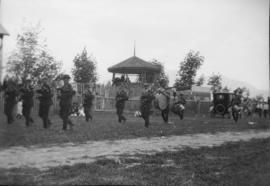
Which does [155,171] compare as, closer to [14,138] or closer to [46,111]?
[14,138]

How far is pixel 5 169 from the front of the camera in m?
6.16

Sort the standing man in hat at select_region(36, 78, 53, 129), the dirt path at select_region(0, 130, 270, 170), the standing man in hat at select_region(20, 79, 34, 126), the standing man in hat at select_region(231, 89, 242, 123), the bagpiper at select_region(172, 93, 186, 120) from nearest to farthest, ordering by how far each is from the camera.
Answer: the dirt path at select_region(0, 130, 270, 170), the standing man in hat at select_region(36, 78, 53, 129), the standing man in hat at select_region(20, 79, 34, 126), the standing man in hat at select_region(231, 89, 242, 123), the bagpiper at select_region(172, 93, 186, 120)

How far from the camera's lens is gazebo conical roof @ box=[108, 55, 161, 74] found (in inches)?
1280

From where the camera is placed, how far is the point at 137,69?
33156 millimetres

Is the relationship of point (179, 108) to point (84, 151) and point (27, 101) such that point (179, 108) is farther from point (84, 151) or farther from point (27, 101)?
point (84, 151)

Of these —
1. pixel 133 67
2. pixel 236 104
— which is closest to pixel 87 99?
pixel 236 104

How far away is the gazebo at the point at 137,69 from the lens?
107 ft

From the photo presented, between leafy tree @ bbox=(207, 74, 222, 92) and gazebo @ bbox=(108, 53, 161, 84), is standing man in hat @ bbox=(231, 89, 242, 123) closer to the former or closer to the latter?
gazebo @ bbox=(108, 53, 161, 84)

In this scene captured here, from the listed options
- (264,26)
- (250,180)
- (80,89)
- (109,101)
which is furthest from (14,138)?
(109,101)

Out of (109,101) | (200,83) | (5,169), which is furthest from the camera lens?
(200,83)

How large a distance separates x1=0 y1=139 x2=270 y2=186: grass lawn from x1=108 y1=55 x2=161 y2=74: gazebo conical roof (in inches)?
935

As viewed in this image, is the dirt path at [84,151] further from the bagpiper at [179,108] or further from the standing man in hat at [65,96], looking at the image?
the bagpiper at [179,108]

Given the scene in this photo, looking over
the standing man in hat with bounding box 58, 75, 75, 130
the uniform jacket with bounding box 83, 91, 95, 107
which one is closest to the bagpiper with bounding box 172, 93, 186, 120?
the uniform jacket with bounding box 83, 91, 95, 107

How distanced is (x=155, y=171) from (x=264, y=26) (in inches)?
209
